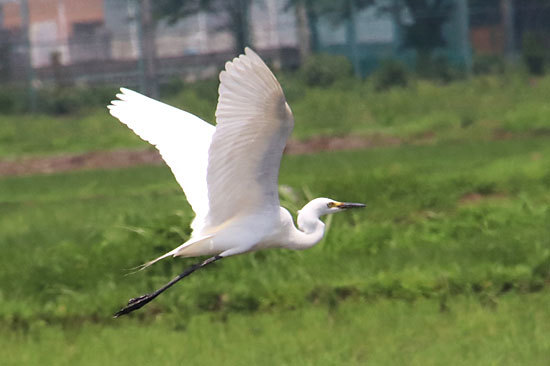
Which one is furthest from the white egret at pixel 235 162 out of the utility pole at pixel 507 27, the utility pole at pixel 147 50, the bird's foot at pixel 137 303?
the utility pole at pixel 507 27

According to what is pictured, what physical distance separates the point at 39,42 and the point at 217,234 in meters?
16.0

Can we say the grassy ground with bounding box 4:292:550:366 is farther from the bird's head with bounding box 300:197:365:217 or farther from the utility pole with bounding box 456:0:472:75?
the utility pole with bounding box 456:0:472:75

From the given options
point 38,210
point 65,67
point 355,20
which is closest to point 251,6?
point 355,20

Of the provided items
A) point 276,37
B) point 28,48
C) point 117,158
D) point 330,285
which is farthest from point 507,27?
point 330,285

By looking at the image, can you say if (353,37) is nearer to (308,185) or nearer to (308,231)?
(308,185)

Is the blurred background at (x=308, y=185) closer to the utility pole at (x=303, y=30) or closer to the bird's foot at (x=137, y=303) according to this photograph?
the utility pole at (x=303, y=30)

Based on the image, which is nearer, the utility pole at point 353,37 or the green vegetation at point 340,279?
the green vegetation at point 340,279

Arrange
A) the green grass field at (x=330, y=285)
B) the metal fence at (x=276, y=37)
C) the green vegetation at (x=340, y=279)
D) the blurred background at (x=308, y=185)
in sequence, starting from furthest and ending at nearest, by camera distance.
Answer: the metal fence at (x=276, y=37) < the blurred background at (x=308, y=185) < the green vegetation at (x=340, y=279) < the green grass field at (x=330, y=285)

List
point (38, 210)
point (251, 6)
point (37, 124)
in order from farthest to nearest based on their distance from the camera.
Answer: point (251, 6)
point (37, 124)
point (38, 210)

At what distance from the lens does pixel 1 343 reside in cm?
631

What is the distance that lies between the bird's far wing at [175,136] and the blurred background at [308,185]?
1.05m

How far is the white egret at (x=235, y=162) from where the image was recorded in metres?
3.79

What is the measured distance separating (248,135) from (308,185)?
16.4 ft

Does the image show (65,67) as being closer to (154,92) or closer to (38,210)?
(154,92)
